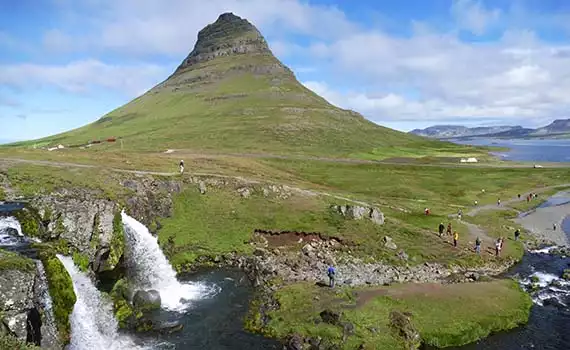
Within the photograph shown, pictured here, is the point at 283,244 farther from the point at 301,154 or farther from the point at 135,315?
the point at 301,154

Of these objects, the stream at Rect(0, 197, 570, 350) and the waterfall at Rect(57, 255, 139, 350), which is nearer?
the waterfall at Rect(57, 255, 139, 350)

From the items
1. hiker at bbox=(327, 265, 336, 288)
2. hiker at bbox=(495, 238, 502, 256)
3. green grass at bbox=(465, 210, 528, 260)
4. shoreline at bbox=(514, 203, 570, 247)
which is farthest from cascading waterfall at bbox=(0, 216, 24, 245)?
shoreline at bbox=(514, 203, 570, 247)

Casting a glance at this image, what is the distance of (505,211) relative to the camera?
364ft

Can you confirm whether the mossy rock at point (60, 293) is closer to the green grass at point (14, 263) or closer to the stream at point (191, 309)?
the stream at point (191, 309)

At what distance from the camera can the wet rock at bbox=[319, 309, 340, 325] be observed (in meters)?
43.9

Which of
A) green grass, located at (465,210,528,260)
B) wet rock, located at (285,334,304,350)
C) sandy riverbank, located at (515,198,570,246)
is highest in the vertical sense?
wet rock, located at (285,334,304,350)

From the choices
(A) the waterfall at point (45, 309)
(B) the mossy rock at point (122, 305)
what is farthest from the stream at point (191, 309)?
(A) the waterfall at point (45, 309)

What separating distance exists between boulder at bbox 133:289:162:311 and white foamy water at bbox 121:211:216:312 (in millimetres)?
1157

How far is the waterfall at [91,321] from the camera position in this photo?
39.0 meters

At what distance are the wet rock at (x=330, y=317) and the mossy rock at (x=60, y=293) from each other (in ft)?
75.4

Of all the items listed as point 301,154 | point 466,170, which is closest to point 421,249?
point 466,170

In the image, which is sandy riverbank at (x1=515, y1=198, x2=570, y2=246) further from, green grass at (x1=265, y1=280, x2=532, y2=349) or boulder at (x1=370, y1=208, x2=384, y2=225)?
green grass at (x1=265, y1=280, x2=532, y2=349)

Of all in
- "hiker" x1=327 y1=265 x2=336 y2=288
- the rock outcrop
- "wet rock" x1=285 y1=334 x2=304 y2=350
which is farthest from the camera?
"hiker" x1=327 y1=265 x2=336 y2=288

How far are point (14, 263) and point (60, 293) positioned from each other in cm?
651
